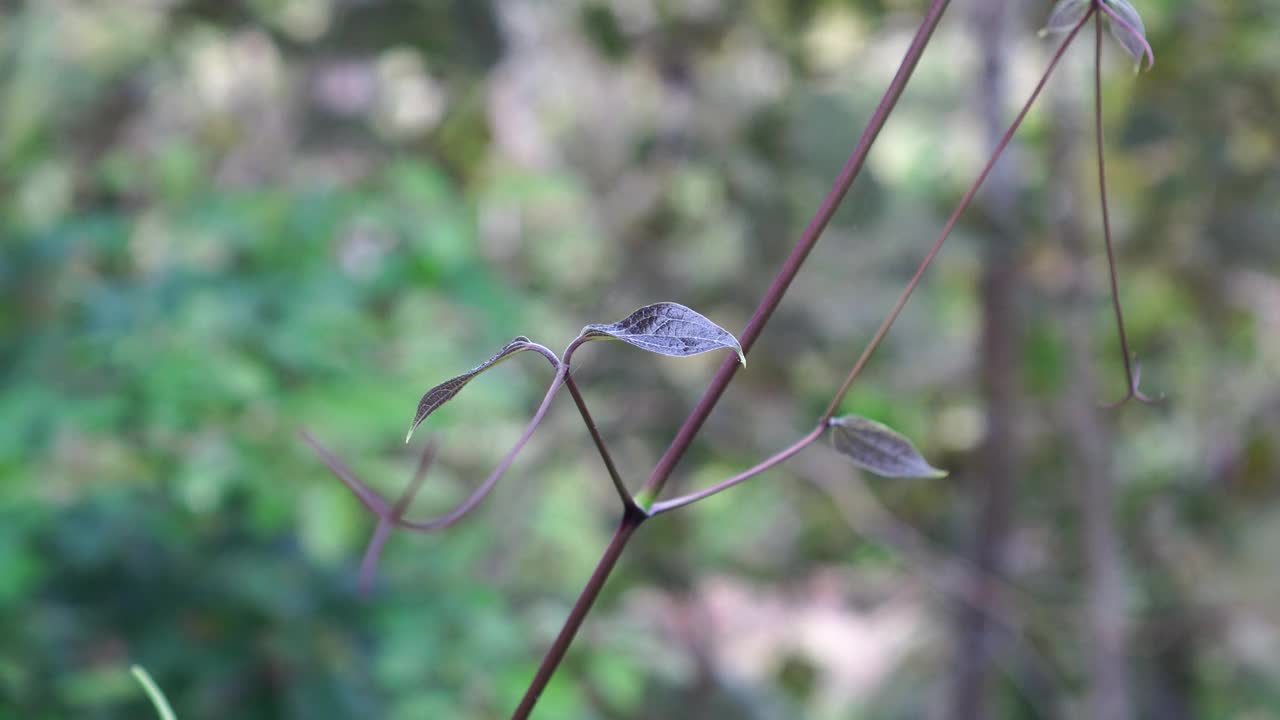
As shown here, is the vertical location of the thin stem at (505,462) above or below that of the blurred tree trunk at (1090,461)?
above

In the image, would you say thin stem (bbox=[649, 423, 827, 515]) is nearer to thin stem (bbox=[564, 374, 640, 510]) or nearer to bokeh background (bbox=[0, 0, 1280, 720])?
thin stem (bbox=[564, 374, 640, 510])

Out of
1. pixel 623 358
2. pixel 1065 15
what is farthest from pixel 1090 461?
pixel 1065 15

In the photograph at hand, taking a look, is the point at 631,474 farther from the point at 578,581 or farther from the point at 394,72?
the point at 394,72

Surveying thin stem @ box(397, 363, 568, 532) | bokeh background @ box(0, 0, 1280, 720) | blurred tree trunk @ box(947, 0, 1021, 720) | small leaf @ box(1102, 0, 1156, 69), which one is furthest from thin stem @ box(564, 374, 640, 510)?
blurred tree trunk @ box(947, 0, 1021, 720)

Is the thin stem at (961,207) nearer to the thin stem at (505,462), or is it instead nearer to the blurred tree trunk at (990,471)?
the thin stem at (505,462)

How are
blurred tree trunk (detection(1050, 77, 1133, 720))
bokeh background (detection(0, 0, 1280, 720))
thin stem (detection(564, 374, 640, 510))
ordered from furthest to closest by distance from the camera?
1. blurred tree trunk (detection(1050, 77, 1133, 720))
2. bokeh background (detection(0, 0, 1280, 720))
3. thin stem (detection(564, 374, 640, 510))

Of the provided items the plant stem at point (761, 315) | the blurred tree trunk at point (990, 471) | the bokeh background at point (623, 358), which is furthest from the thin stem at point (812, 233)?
the blurred tree trunk at point (990, 471)
